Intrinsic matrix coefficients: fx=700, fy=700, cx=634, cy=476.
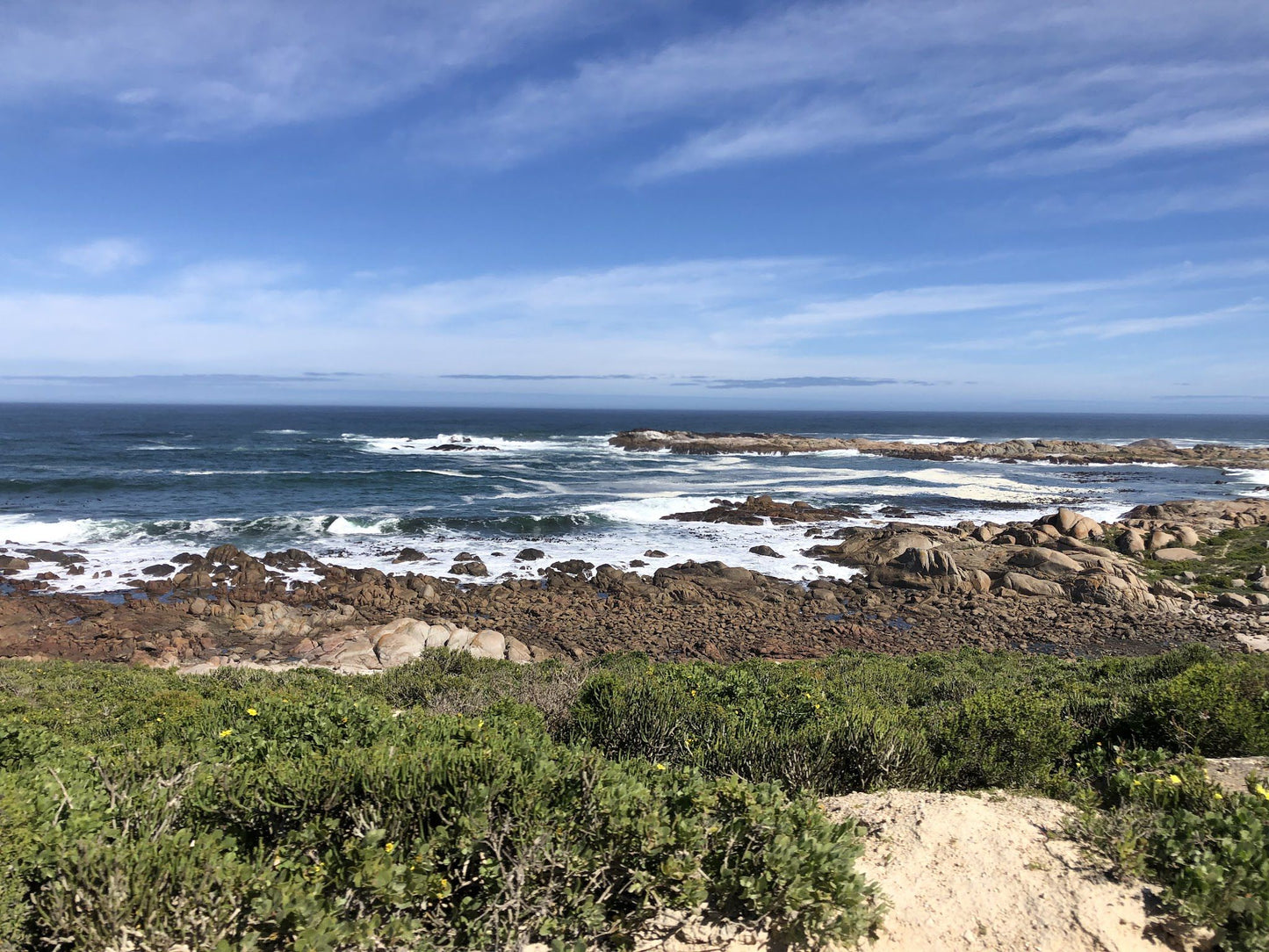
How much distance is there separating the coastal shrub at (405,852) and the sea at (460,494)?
2074 cm

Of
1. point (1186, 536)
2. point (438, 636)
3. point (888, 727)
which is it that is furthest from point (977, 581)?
point (888, 727)

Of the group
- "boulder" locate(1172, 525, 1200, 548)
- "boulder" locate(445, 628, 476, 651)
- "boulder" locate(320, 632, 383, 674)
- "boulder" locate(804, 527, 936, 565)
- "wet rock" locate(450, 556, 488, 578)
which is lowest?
"boulder" locate(320, 632, 383, 674)

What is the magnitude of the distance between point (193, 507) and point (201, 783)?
34.2 m

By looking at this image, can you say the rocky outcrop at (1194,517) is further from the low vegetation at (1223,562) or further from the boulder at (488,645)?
the boulder at (488,645)

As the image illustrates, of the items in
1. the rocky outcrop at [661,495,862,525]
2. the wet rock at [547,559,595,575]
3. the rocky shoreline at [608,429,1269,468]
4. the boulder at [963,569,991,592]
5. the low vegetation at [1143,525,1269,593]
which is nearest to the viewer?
the low vegetation at [1143,525,1269,593]

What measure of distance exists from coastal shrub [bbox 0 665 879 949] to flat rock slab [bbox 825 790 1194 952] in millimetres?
416

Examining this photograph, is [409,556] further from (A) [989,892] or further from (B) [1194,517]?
(B) [1194,517]

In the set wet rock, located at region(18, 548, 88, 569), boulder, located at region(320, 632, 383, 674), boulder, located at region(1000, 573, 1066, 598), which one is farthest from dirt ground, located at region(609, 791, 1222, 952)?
wet rock, located at region(18, 548, 88, 569)

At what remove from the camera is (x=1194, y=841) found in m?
3.90

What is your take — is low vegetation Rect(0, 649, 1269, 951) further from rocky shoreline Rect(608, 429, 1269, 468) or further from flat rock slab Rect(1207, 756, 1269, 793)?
rocky shoreline Rect(608, 429, 1269, 468)

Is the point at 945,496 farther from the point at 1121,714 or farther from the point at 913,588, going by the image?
the point at 1121,714

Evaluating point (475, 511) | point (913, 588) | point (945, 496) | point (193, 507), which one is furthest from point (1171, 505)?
point (193, 507)

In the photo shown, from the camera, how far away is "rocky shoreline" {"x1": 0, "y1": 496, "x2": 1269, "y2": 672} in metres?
17.1

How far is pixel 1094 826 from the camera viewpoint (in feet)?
14.3
